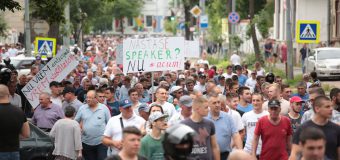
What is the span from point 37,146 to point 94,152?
0.94m

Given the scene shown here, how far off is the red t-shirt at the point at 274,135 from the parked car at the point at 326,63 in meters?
25.0

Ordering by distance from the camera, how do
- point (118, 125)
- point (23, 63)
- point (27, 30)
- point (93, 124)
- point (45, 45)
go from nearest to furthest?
point (118, 125) < point (93, 124) < point (45, 45) < point (23, 63) < point (27, 30)

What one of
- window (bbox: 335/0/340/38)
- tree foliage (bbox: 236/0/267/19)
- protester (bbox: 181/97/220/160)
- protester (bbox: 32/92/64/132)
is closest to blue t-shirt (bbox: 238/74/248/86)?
protester (bbox: 32/92/64/132)

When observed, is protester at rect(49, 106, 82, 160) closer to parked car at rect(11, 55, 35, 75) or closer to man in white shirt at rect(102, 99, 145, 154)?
man in white shirt at rect(102, 99, 145, 154)

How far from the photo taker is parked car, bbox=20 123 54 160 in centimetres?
1371

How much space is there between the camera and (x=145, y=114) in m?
13.2

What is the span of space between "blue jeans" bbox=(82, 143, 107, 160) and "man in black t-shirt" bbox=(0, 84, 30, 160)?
120 inches

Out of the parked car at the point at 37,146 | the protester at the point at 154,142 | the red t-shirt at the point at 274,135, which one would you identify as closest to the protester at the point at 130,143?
the protester at the point at 154,142

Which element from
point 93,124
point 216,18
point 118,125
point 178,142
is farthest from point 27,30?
point 216,18

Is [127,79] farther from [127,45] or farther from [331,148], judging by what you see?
[331,148]

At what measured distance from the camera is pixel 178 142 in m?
6.20

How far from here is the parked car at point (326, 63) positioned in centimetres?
3638

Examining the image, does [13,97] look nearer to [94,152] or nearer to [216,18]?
[94,152]

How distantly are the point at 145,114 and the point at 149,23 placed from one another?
139 metres
